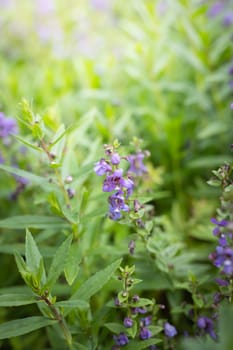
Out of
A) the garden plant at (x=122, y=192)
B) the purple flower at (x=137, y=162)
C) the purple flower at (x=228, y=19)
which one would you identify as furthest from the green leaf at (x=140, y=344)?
the purple flower at (x=228, y=19)

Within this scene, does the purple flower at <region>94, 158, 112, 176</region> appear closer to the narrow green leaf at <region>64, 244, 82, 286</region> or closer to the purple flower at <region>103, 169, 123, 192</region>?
the purple flower at <region>103, 169, 123, 192</region>

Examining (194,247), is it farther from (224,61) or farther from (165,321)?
(224,61)

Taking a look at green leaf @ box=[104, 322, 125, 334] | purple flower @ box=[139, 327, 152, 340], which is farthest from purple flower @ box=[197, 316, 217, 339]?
green leaf @ box=[104, 322, 125, 334]

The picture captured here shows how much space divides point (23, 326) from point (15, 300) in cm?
11

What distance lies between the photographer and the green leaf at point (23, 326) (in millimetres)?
1679

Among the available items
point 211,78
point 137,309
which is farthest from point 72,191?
point 211,78

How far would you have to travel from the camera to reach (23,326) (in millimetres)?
1714

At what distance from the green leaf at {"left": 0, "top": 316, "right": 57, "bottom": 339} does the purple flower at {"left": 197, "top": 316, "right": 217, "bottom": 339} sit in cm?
64

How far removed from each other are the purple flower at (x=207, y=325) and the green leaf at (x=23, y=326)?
2.11ft

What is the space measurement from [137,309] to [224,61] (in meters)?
2.75

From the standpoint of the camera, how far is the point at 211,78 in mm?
3279

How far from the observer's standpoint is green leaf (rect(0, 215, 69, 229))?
1951mm

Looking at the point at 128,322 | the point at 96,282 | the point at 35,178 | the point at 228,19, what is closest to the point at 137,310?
the point at 128,322

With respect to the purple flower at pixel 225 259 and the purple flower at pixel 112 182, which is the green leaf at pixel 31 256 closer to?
the purple flower at pixel 112 182
